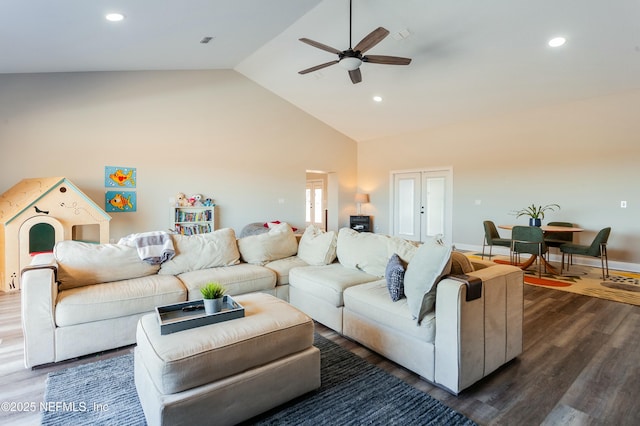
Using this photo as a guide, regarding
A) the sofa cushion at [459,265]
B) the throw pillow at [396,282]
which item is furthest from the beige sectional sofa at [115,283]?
the sofa cushion at [459,265]

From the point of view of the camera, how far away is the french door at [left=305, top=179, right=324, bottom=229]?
11219 mm

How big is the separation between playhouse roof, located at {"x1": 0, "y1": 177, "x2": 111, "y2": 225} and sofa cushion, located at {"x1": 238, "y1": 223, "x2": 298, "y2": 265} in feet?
9.05

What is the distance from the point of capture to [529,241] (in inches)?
188

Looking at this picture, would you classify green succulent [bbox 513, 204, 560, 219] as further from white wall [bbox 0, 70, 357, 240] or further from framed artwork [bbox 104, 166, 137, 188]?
framed artwork [bbox 104, 166, 137, 188]

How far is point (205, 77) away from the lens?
622cm

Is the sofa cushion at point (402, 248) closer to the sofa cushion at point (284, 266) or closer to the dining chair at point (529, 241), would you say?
the sofa cushion at point (284, 266)

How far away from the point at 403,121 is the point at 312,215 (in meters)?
5.23

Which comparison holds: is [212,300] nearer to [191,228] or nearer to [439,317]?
[439,317]

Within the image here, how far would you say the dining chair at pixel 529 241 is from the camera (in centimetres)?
472

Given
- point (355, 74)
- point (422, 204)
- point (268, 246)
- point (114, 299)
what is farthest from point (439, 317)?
point (422, 204)

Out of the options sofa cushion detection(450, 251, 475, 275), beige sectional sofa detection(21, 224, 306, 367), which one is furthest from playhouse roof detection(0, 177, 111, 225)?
sofa cushion detection(450, 251, 475, 275)

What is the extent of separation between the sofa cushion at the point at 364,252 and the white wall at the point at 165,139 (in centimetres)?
386

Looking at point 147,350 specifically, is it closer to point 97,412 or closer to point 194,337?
point 194,337

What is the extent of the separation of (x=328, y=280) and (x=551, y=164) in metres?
5.28
